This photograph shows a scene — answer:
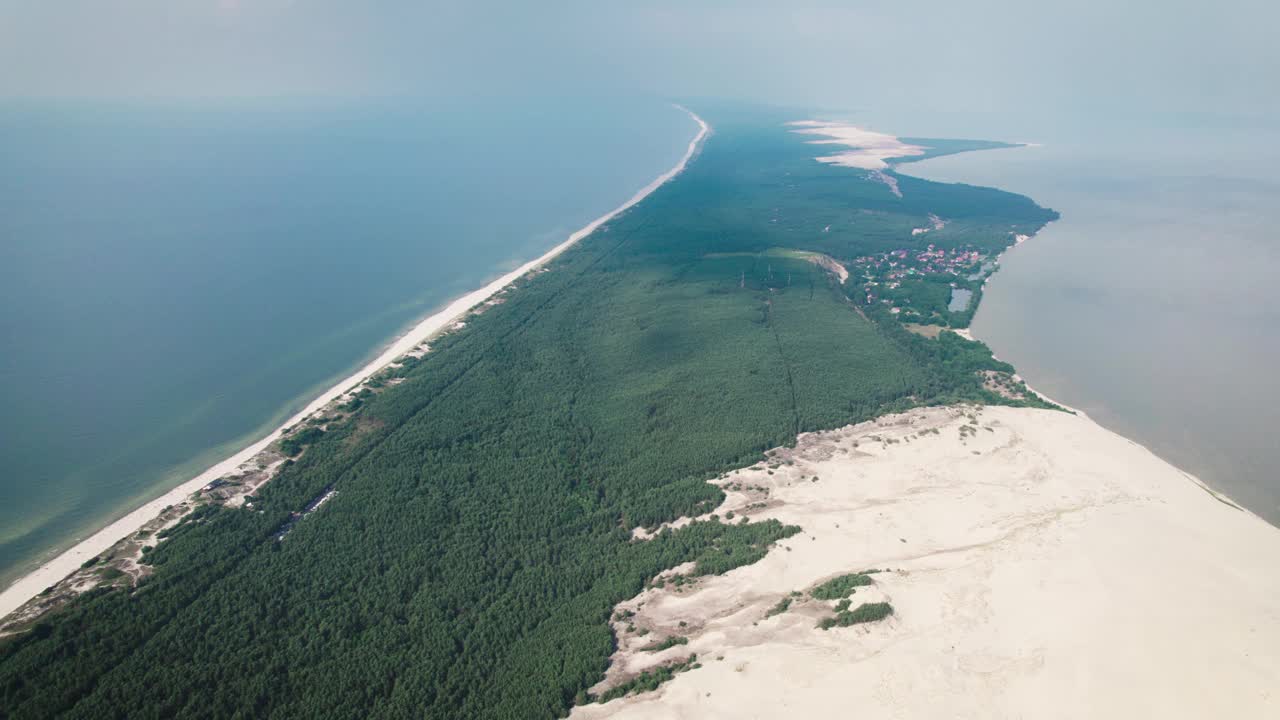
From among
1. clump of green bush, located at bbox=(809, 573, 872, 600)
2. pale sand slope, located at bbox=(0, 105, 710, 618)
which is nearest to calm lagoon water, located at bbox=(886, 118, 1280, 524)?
clump of green bush, located at bbox=(809, 573, 872, 600)

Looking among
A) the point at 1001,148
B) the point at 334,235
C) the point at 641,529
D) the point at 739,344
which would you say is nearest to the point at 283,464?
the point at 641,529

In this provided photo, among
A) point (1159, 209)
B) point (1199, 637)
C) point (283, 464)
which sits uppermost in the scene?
point (1159, 209)

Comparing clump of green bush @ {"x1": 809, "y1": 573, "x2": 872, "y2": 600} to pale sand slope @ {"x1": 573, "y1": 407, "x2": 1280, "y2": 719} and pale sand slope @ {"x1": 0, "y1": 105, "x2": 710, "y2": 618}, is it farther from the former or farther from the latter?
pale sand slope @ {"x1": 0, "y1": 105, "x2": 710, "y2": 618}

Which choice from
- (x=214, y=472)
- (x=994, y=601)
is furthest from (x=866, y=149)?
(x=214, y=472)

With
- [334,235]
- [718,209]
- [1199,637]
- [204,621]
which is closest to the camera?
[1199,637]

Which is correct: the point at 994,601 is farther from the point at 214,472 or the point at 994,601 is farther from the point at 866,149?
the point at 866,149

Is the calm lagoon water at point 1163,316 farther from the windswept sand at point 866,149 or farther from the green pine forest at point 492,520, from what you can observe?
the windswept sand at point 866,149

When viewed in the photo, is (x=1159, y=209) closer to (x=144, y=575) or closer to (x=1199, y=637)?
(x=1199, y=637)
